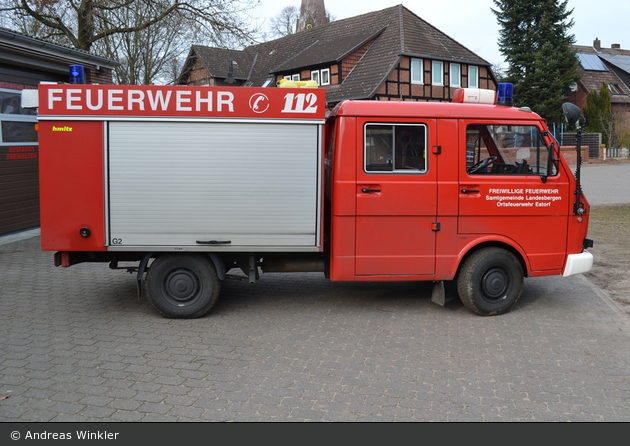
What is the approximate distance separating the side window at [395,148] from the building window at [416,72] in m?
31.7

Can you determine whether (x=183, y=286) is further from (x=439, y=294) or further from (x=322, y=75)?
(x=322, y=75)

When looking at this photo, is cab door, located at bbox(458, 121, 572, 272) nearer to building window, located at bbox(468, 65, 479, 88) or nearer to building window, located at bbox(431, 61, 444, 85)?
building window, located at bbox(431, 61, 444, 85)

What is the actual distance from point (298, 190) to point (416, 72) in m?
32.6

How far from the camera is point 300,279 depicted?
28.7 ft

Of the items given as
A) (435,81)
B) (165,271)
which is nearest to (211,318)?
(165,271)

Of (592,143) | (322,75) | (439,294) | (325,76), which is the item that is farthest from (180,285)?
(592,143)

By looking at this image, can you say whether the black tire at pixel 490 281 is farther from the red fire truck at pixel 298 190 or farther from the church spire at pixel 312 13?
the church spire at pixel 312 13

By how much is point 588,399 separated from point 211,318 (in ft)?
12.8

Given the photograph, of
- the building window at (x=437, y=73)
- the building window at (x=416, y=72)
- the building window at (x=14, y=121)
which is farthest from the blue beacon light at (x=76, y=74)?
the building window at (x=437, y=73)

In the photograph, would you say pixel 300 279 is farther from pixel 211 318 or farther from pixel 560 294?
pixel 560 294

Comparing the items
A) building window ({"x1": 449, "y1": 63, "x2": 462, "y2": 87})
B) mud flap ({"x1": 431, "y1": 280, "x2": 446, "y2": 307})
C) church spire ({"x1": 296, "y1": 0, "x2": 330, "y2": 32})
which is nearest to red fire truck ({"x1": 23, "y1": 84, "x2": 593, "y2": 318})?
mud flap ({"x1": 431, "y1": 280, "x2": 446, "y2": 307})

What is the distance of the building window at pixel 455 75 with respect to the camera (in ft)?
127

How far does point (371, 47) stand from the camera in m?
39.2

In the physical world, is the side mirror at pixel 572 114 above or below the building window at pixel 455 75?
below
